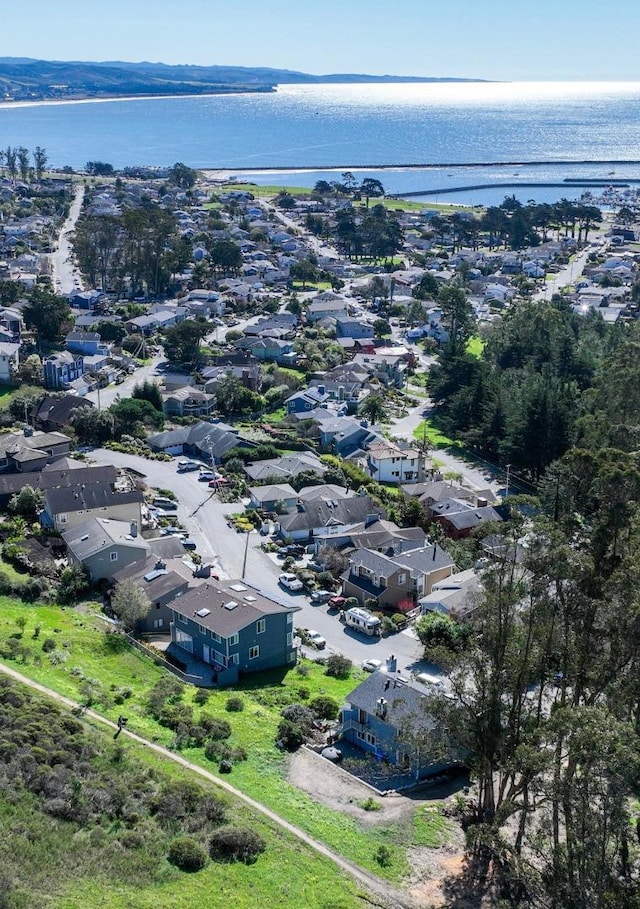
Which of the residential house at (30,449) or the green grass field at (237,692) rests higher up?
the green grass field at (237,692)

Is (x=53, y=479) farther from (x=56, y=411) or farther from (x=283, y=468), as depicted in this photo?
(x=56, y=411)

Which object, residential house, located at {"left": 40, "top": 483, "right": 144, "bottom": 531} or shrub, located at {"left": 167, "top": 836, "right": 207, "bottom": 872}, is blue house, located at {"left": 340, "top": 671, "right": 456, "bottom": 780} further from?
residential house, located at {"left": 40, "top": 483, "right": 144, "bottom": 531}

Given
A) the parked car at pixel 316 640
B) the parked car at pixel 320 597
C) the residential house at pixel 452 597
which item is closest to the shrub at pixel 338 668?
the parked car at pixel 316 640

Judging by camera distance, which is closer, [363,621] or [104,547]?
[363,621]

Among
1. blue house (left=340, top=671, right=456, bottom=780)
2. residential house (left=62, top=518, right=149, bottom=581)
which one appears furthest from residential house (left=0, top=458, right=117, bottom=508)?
blue house (left=340, top=671, right=456, bottom=780)

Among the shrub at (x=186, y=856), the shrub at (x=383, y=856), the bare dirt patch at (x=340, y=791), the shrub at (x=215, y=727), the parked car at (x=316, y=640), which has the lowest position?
the parked car at (x=316, y=640)

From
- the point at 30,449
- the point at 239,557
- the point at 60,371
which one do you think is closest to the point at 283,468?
the point at 239,557

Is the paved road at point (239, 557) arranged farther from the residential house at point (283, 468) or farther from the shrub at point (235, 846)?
the shrub at point (235, 846)
